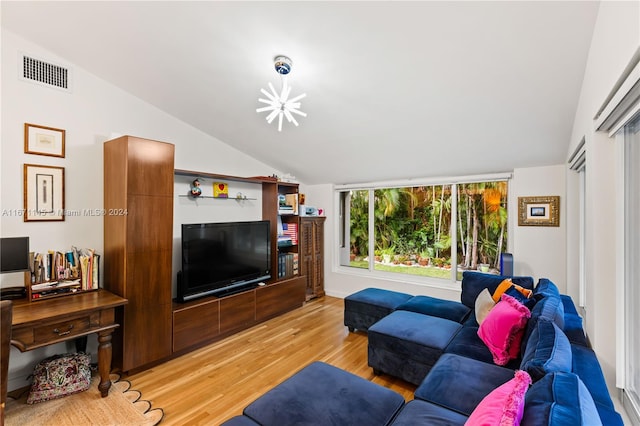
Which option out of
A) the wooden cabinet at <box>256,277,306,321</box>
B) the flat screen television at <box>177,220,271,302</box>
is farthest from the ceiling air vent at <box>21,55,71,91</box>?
the wooden cabinet at <box>256,277,306,321</box>

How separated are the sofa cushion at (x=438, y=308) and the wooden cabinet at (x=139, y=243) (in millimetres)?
2374

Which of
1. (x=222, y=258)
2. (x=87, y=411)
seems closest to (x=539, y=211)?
(x=222, y=258)

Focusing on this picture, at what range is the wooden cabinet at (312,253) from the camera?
455 cm

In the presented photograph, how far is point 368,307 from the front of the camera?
10.8 feet

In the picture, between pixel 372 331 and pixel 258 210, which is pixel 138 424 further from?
pixel 258 210

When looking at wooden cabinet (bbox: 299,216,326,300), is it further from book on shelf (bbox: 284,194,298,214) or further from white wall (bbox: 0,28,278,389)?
white wall (bbox: 0,28,278,389)

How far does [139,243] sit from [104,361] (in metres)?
0.94

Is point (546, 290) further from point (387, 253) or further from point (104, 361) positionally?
point (104, 361)

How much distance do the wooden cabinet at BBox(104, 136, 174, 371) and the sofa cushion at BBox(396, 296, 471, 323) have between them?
2.37 metres

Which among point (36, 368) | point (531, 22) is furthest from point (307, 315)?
point (531, 22)

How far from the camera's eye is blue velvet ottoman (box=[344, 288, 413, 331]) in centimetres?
319

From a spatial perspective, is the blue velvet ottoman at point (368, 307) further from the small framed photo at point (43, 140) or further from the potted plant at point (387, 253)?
the small framed photo at point (43, 140)

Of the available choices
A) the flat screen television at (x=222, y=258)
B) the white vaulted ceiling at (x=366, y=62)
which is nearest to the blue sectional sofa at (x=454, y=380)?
the white vaulted ceiling at (x=366, y=62)

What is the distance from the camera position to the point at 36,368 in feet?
7.36
